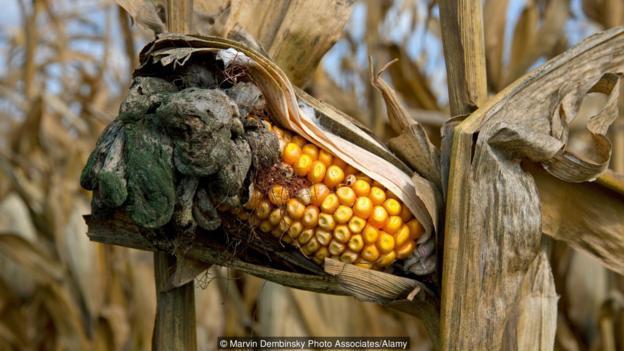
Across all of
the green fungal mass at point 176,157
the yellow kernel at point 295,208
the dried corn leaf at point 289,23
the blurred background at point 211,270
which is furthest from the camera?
the blurred background at point 211,270

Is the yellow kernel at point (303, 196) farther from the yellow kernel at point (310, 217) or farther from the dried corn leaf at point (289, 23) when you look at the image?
the dried corn leaf at point (289, 23)

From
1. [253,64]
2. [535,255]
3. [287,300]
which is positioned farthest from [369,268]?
[287,300]

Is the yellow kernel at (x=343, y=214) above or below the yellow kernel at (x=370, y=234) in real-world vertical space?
above

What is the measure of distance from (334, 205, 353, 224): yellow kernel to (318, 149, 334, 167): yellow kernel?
75 mm

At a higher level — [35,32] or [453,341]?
[35,32]

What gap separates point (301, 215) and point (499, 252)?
1.00ft

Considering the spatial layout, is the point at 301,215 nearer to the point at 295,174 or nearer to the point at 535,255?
the point at 295,174

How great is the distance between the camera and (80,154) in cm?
281

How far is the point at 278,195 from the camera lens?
0.98 meters

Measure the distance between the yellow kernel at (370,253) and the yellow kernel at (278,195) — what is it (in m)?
0.14

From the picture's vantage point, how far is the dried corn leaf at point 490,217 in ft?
3.27

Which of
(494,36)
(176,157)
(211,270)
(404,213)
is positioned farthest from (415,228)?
(494,36)

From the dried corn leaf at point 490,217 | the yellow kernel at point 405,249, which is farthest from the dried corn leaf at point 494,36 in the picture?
the yellow kernel at point 405,249

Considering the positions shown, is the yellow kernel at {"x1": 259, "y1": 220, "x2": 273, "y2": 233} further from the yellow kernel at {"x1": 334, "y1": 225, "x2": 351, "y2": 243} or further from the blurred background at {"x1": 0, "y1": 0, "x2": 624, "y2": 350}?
the blurred background at {"x1": 0, "y1": 0, "x2": 624, "y2": 350}
